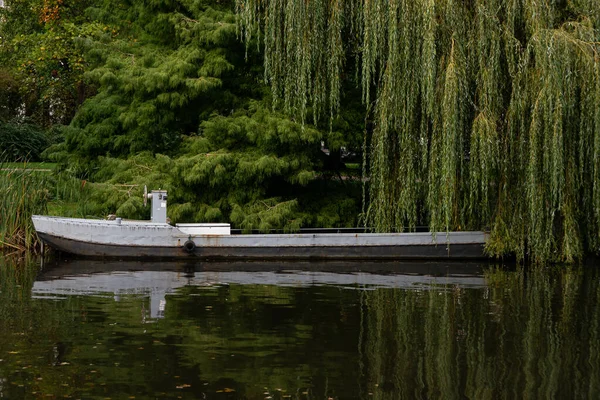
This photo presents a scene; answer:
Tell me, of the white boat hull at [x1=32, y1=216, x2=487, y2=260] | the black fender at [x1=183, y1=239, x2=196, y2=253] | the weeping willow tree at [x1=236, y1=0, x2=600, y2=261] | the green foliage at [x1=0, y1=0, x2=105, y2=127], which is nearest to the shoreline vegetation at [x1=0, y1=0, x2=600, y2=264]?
the weeping willow tree at [x1=236, y1=0, x2=600, y2=261]

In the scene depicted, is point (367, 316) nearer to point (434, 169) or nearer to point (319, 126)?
point (434, 169)

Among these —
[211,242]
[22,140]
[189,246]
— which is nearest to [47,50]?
[22,140]

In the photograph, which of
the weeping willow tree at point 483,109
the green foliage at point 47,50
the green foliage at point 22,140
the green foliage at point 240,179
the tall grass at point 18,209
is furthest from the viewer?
the green foliage at point 22,140

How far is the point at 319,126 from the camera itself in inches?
968

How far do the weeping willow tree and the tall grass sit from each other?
7.28 metres

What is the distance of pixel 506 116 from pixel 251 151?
6.41 meters

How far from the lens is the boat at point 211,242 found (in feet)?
75.6

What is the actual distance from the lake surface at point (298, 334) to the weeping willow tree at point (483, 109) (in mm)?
1540

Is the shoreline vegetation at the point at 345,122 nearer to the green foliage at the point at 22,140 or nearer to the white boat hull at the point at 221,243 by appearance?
the white boat hull at the point at 221,243

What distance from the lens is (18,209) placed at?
79.7 feet

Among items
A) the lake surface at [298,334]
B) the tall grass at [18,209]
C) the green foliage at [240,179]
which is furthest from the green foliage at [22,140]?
the lake surface at [298,334]

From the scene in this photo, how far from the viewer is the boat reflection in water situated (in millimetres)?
18359

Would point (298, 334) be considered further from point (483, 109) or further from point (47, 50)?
point (47, 50)

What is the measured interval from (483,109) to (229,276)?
249 inches
